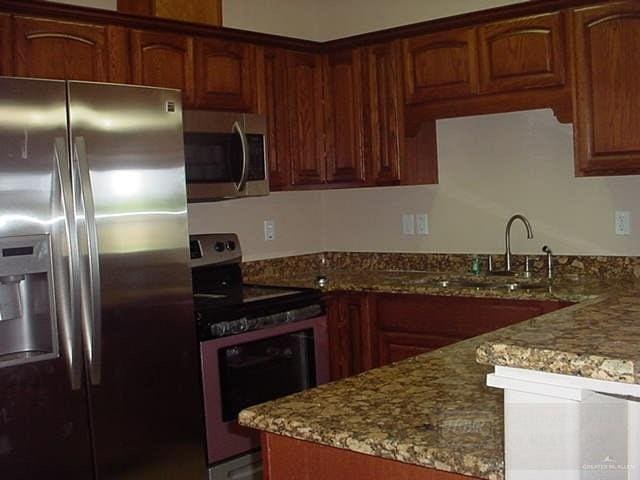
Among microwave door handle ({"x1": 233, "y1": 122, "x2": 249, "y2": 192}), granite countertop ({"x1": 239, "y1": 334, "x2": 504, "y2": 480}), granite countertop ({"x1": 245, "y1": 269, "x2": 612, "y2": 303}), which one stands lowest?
granite countertop ({"x1": 245, "y1": 269, "x2": 612, "y2": 303})

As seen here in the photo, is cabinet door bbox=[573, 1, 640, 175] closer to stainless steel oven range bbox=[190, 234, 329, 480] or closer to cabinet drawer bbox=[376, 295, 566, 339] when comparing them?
cabinet drawer bbox=[376, 295, 566, 339]

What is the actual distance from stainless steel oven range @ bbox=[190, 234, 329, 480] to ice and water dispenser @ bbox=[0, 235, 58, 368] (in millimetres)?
679

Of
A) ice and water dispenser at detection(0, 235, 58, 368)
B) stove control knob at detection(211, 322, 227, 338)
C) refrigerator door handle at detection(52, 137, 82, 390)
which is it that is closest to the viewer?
ice and water dispenser at detection(0, 235, 58, 368)

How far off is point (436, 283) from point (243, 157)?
1.15 m

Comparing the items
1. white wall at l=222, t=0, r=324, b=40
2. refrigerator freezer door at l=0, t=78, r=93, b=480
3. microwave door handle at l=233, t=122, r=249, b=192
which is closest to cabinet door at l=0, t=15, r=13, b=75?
refrigerator freezer door at l=0, t=78, r=93, b=480

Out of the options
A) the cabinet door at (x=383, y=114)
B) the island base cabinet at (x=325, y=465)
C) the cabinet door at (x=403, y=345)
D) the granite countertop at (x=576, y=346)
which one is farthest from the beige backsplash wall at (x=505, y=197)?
the island base cabinet at (x=325, y=465)

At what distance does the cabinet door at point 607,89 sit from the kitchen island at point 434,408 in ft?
6.57

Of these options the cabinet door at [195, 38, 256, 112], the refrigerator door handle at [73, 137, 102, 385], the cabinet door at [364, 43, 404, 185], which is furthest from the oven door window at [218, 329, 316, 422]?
the cabinet door at [195, 38, 256, 112]

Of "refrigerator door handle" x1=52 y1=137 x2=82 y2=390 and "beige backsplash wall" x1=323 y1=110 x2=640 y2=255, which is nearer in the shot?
"refrigerator door handle" x1=52 y1=137 x2=82 y2=390

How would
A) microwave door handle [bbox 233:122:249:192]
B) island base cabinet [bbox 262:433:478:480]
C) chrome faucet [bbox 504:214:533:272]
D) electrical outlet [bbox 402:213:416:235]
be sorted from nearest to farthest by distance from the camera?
island base cabinet [bbox 262:433:478:480] < microwave door handle [bbox 233:122:249:192] < chrome faucet [bbox 504:214:533:272] < electrical outlet [bbox 402:213:416:235]

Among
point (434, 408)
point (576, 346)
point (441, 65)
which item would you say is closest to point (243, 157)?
point (441, 65)

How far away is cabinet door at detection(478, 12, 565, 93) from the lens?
12.2 feet

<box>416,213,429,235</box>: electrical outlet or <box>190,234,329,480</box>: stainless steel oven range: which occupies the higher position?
<box>416,213,429,235</box>: electrical outlet

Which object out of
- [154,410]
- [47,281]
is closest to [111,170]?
[47,281]
